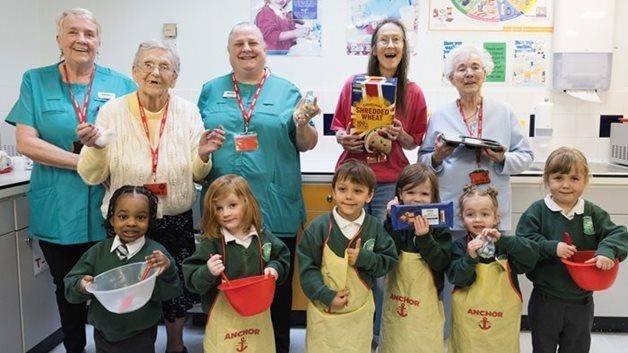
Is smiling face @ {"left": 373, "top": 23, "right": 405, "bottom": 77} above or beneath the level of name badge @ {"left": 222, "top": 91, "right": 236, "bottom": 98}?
above

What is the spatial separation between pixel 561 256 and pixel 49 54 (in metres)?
3.25

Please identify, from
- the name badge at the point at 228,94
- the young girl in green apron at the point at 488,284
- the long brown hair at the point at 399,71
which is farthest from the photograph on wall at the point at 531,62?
the name badge at the point at 228,94

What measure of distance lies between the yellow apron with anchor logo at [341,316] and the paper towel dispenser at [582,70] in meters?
2.06

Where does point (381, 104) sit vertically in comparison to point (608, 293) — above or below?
above

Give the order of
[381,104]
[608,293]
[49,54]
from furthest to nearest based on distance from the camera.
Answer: [49,54] → [608,293] → [381,104]

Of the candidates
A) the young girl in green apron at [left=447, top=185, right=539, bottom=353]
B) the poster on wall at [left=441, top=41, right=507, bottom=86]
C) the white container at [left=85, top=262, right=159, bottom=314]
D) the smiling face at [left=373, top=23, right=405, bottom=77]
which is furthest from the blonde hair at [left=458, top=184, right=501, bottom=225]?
the poster on wall at [left=441, top=41, right=507, bottom=86]

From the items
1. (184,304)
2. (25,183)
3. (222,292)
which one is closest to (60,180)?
(25,183)

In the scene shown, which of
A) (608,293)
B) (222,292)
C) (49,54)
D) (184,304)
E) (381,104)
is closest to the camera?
(222,292)

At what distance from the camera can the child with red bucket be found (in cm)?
206

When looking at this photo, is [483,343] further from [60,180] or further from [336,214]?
[60,180]

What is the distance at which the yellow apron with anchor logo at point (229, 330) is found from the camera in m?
1.97

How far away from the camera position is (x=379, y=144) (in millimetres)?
2279

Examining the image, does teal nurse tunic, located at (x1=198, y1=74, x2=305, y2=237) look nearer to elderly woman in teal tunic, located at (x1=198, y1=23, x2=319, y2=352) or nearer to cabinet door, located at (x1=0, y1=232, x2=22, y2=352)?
elderly woman in teal tunic, located at (x1=198, y1=23, x2=319, y2=352)

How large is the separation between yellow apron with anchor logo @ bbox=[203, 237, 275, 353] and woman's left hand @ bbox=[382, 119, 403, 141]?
2.31ft
